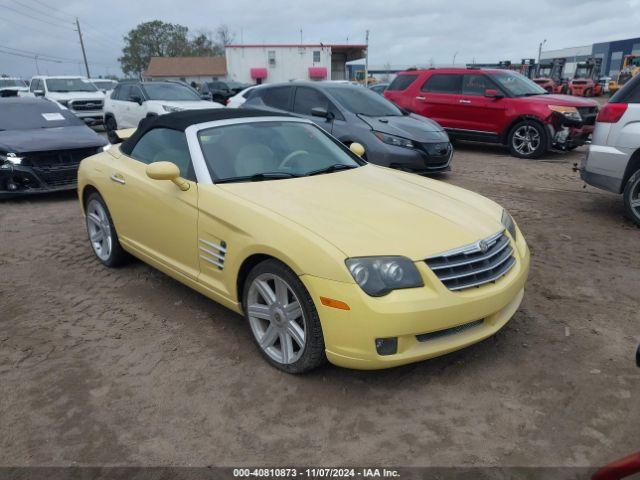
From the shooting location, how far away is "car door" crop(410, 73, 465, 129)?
37.4 feet

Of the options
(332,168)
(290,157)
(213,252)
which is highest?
(290,157)

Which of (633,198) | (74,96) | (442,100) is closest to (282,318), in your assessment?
(633,198)

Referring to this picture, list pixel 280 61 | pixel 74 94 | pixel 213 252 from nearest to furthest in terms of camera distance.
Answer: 1. pixel 213 252
2. pixel 74 94
3. pixel 280 61

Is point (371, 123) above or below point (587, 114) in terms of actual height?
above

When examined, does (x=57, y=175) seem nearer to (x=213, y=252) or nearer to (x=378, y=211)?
(x=213, y=252)

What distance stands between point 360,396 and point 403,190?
1.54 metres

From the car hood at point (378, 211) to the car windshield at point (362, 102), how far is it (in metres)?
4.81

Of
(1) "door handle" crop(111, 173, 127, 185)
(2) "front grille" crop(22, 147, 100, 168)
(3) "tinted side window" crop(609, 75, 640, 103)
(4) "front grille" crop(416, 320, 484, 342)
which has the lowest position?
(4) "front grille" crop(416, 320, 484, 342)

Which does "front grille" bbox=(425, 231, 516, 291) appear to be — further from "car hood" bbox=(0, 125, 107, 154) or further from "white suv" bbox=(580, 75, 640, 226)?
"car hood" bbox=(0, 125, 107, 154)

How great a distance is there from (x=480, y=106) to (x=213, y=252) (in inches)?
361

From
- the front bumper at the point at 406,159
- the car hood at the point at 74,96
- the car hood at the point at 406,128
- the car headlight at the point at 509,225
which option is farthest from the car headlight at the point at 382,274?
the car hood at the point at 74,96

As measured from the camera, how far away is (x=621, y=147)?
5785 mm

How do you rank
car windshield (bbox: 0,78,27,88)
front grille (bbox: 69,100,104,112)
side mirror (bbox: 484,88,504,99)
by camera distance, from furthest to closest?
car windshield (bbox: 0,78,27,88)
front grille (bbox: 69,100,104,112)
side mirror (bbox: 484,88,504,99)

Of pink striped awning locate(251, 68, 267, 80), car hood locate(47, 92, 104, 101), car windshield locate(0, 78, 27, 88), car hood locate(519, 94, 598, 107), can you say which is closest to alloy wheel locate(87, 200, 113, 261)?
car hood locate(519, 94, 598, 107)
